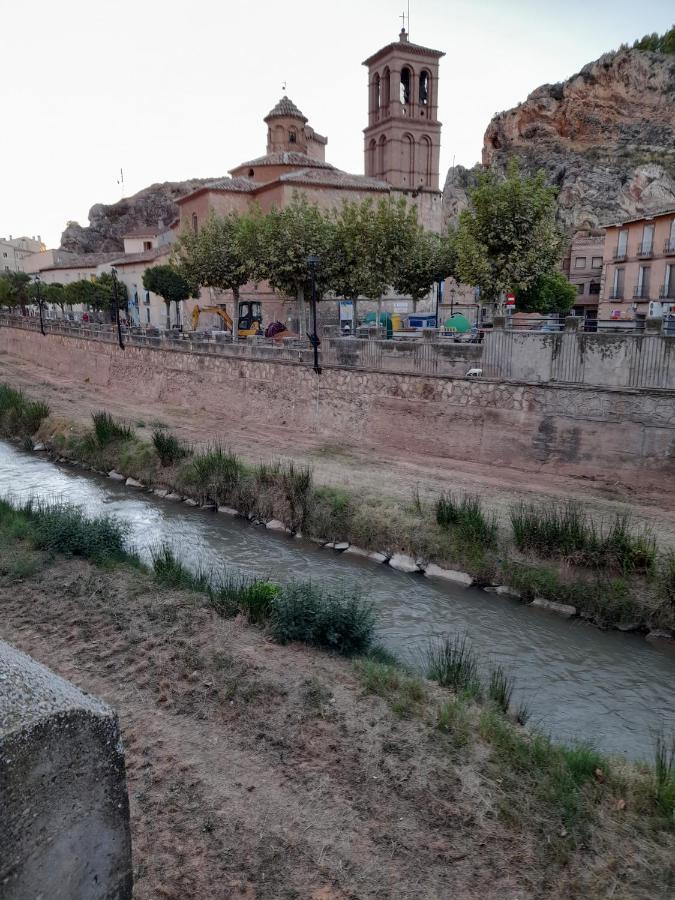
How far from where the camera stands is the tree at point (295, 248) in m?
25.3

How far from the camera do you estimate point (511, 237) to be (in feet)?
65.2

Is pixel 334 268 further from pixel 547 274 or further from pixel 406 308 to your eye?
pixel 406 308

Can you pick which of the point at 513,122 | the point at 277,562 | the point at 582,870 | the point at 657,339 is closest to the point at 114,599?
the point at 277,562

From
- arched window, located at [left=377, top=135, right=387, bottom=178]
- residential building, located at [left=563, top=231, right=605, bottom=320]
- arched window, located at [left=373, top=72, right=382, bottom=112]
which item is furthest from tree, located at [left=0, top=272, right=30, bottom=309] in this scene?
residential building, located at [left=563, top=231, right=605, bottom=320]

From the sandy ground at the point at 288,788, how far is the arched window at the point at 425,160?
48355 millimetres

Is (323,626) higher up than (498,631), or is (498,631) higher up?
(323,626)

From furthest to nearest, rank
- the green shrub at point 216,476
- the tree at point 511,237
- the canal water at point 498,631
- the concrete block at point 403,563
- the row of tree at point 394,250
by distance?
the row of tree at point 394,250, the tree at point 511,237, the green shrub at point 216,476, the concrete block at point 403,563, the canal water at point 498,631

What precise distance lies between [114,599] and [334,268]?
19842 millimetres

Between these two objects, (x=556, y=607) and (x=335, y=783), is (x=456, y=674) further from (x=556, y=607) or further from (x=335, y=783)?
(x=556, y=607)

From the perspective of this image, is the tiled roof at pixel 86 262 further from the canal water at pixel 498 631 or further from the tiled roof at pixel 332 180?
the canal water at pixel 498 631

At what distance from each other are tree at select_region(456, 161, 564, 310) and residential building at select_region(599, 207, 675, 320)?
11.7 meters

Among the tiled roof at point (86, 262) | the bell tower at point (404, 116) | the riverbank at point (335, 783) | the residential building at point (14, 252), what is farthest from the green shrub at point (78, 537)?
the residential building at point (14, 252)

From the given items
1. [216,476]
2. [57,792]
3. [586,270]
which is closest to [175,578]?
[216,476]

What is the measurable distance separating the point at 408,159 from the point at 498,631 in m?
47.2
